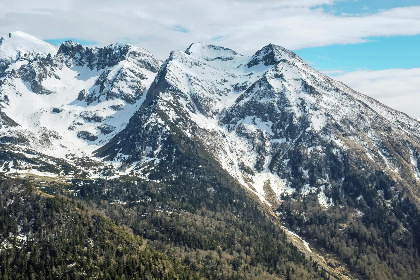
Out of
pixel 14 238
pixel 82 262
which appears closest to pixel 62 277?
pixel 82 262

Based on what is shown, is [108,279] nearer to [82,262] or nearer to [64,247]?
[82,262]

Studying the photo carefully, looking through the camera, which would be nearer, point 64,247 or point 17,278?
point 17,278

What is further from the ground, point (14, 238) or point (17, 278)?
point (14, 238)

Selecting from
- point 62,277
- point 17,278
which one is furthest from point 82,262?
point 17,278

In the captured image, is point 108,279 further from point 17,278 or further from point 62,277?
point 17,278

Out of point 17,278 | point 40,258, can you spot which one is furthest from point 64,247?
point 17,278

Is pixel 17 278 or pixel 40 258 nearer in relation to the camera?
pixel 17 278

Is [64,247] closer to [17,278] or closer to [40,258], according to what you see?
[40,258]
